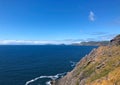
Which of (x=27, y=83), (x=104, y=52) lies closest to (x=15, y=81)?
(x=27, y=83)

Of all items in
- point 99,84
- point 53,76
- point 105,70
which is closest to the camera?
point 99,84

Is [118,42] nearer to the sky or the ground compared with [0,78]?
nearer to the sky

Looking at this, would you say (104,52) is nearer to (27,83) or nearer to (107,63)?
(107,63)

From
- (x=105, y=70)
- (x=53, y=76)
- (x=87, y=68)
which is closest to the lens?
(x=105, y=70)

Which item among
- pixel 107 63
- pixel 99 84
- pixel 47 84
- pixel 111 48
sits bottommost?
pixel 47 84

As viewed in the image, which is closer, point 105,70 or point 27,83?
point 105,70

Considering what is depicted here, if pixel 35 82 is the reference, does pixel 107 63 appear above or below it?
above

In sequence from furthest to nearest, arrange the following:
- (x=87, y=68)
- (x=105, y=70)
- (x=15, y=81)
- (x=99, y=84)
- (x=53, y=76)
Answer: (x=53, y=76) < (x=15, y=81) < (x=87, y=68) < (x=105, y=70) < (x=99, y=84)

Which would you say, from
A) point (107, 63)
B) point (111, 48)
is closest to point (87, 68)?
point (107, 63)

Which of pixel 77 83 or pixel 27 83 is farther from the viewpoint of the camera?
pixel 27 83
